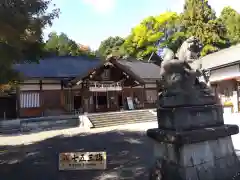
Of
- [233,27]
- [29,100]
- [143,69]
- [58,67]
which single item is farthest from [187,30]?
[29,100]

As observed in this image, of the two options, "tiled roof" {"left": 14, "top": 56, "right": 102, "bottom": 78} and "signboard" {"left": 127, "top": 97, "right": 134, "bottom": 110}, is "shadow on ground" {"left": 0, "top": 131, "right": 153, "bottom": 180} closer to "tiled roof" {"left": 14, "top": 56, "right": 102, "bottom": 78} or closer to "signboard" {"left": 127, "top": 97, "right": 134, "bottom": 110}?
"tiled roof" {"left": 14, "top": 56, "right": 102, "bottom": 78}

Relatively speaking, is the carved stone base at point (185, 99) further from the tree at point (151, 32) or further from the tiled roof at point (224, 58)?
the tree at point (151, 32)

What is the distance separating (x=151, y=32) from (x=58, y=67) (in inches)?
744

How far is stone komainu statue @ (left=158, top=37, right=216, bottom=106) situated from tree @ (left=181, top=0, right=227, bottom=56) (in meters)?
29.2

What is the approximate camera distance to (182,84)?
4785 millimetres

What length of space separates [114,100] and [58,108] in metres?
5.94

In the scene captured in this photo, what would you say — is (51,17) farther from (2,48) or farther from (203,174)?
(203,174)

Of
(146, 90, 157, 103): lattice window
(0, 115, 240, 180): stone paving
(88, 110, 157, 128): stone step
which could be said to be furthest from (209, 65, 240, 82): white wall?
(0, 115, 240, 180): stone paving

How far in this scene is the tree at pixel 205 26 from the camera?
105ft

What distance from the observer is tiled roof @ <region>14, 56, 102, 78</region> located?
23.5 m

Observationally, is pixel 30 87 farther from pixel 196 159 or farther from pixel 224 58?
pixel 196 159

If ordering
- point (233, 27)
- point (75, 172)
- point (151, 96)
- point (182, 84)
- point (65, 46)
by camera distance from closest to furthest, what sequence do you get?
point (182, 84)
point (75, 172)
point (151, 96)
point (233, 27)
point (65, 46)

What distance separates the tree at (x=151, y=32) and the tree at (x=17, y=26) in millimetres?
32533

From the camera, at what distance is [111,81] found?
83.5ft
